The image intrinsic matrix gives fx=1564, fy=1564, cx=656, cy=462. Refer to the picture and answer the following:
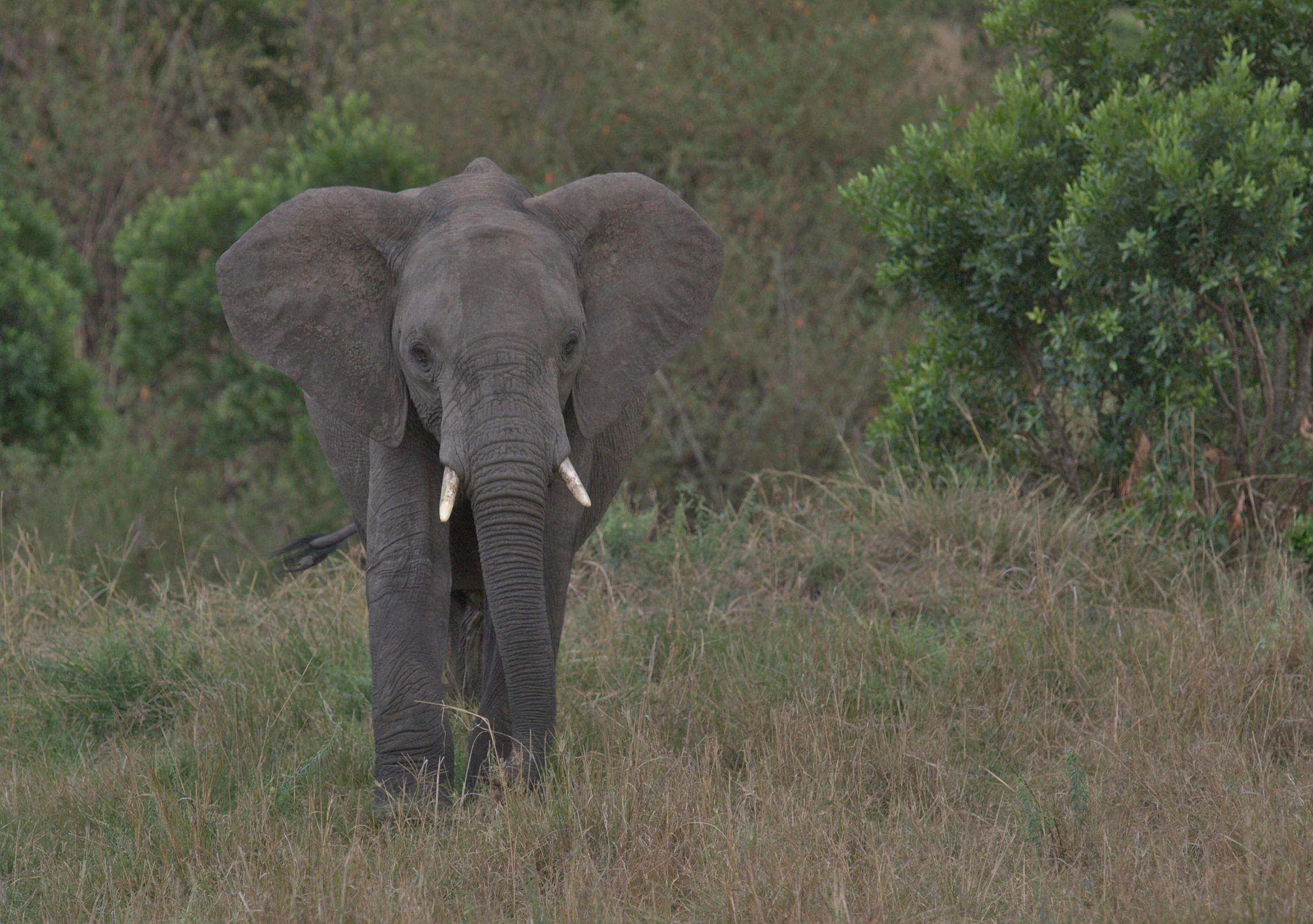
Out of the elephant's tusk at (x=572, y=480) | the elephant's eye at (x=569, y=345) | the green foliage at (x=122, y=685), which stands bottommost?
the green foliage at (x=122, y=685)

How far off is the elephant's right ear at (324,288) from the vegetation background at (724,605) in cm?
138

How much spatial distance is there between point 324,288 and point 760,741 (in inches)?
84.2

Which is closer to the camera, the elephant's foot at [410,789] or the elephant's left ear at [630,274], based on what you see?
the elephant's foot at [410,789]

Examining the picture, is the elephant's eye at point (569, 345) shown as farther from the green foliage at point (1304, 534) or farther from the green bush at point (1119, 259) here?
the green foliage at point (1304, 534)

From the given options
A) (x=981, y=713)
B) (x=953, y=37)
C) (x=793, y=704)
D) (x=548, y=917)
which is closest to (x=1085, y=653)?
(x=981, y=713)

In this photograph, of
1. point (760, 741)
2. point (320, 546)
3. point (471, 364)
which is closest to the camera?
point (471, 364)

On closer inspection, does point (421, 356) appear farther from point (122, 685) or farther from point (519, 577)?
point (122, 685)

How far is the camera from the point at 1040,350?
8.23 metres

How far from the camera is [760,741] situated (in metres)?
5.45

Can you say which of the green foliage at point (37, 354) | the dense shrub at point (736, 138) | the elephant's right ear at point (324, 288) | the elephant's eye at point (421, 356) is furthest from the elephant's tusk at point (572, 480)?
the green foliage at point (37, 354)

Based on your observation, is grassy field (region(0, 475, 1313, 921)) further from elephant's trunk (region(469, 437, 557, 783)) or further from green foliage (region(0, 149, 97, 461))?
green foliage (region(0, 149, 97, 461))

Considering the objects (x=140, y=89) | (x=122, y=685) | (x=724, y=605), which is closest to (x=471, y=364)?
(x=122, y=685)

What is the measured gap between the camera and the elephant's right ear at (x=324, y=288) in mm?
5000

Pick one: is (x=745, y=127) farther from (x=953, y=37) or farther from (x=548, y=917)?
(x=548, y=917)
